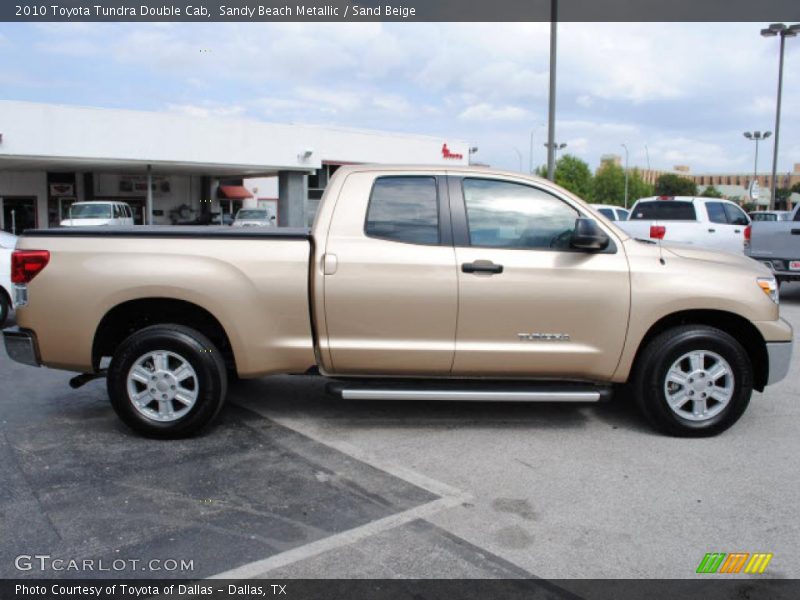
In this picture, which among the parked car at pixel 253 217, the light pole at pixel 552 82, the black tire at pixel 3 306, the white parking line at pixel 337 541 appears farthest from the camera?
the parked car at pixel 253 217

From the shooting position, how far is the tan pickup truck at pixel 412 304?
16.9 feet

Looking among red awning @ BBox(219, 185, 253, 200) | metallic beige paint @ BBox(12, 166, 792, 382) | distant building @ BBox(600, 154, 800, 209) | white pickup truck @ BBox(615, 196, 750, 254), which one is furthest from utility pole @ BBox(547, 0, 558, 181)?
distant building @ BBox(600, 154, 800, 209)

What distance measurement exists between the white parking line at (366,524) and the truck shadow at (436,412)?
44cm

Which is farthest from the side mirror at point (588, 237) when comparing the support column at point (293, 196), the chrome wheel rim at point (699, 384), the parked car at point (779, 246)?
the support column at point (293, 196)

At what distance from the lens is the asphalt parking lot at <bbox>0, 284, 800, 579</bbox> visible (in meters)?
3.57

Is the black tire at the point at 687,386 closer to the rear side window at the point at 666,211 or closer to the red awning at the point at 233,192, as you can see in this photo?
the rear side window at the point at 666,211

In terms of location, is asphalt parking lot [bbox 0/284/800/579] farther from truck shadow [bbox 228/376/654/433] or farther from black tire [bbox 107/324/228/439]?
black tire [bbox 107/324/228/439]

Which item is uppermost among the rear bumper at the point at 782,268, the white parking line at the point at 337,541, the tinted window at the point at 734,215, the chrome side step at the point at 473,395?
the tinted window at the point at 734,215

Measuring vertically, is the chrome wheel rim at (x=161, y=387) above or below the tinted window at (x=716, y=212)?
below

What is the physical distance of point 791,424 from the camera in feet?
19.1

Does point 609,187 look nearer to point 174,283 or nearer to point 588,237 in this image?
point 588,237

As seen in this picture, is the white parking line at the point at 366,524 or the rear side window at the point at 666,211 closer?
the white parking line at the point at 366,524

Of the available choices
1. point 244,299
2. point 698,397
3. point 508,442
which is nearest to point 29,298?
point 244,299

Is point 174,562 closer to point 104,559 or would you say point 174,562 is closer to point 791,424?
point 104,559
